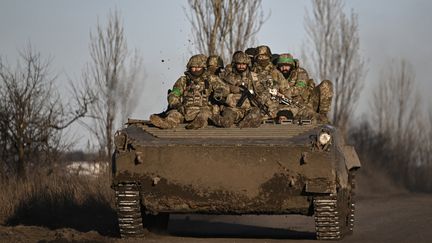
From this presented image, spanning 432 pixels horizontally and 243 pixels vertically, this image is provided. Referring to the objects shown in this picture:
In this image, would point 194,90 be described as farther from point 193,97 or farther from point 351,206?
point 351,206

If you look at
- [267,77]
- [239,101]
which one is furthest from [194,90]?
[267,77]

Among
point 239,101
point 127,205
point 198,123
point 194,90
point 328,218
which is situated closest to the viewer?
point 328,218

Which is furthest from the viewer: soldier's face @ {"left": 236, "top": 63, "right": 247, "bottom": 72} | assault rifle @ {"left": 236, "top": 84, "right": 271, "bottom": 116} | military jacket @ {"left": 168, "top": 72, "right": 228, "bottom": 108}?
soldier's face @ {"left": 236, "top": 63, "right": 247, "bottom": 72}

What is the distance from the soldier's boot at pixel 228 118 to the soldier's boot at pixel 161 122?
676mm

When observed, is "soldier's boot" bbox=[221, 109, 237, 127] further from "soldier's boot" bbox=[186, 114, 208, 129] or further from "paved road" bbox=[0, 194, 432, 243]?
"paved road" bbox=[0, 194, 432, 243]

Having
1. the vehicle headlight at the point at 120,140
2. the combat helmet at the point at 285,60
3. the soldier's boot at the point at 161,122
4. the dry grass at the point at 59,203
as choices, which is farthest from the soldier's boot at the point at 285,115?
the dry grass at the point at 59,203

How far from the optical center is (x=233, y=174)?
46.2ft

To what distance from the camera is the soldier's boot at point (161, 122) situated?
1476 cm

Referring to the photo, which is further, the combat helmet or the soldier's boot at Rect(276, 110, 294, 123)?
the combat helmet

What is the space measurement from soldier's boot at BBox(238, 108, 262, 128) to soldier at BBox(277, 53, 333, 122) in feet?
4.21

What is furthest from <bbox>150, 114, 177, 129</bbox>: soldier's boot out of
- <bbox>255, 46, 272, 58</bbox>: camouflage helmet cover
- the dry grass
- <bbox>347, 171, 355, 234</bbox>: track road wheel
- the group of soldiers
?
<bbox>347, 171, 355, 234</bbox>: track road wheel

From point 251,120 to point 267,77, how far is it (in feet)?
5.89

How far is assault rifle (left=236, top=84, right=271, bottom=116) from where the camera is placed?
51.3 feet

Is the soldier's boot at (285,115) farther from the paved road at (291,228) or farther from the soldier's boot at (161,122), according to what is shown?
the paved road at (291,228)
